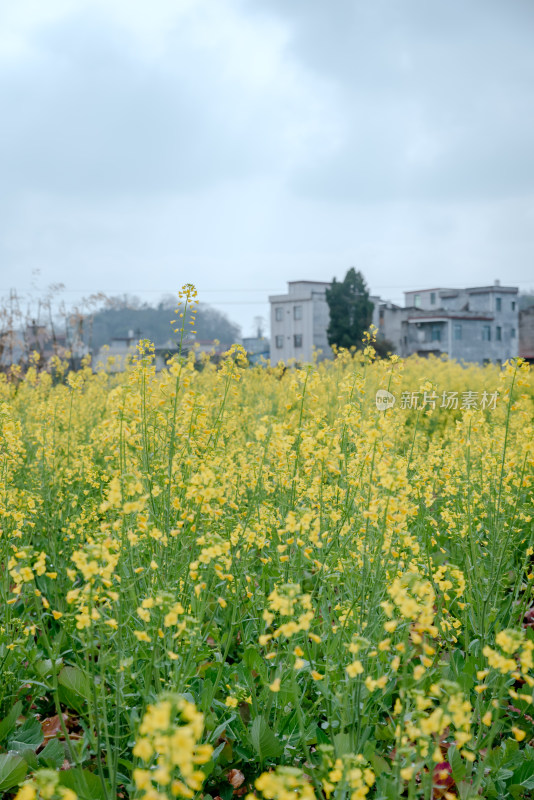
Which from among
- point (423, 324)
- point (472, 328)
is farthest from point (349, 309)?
point (472, 328)

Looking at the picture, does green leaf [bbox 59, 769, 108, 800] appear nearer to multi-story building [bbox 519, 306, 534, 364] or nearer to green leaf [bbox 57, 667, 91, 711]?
green leaf [bbox 57, 667, 91, 711]

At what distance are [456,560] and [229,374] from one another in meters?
1.99

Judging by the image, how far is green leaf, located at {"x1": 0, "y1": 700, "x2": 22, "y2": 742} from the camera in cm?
278

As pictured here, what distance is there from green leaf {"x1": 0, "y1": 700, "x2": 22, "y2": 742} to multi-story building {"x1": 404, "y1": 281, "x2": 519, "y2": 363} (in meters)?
43.4

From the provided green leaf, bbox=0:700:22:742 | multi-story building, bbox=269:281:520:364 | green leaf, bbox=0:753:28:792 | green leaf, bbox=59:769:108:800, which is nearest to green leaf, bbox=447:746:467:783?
green leaf, bbox=59:769:108:800

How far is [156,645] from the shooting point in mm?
2482

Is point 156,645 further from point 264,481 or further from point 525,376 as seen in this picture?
point 525,376

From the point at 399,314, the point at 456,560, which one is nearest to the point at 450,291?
the point at 399,314

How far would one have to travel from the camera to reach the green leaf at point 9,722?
2777mm

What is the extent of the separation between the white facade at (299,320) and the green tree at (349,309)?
26.2 ft

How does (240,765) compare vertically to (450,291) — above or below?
below

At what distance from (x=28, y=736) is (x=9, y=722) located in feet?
0.39

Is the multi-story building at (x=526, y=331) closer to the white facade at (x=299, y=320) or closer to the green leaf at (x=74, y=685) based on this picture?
the white facade at (x=299, y=320)

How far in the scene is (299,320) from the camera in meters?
49.6
